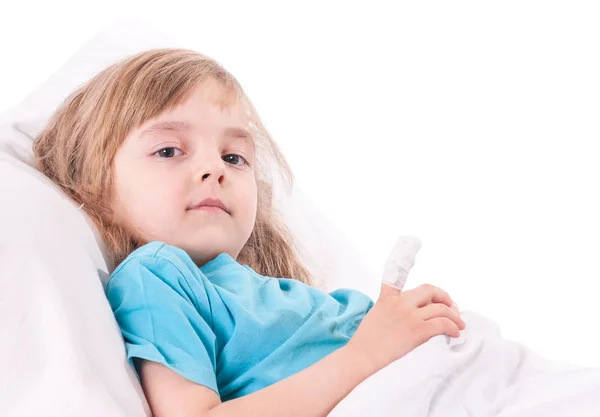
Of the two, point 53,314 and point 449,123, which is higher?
point 449,123

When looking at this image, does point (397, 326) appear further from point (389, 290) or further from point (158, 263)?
point (158, 263)

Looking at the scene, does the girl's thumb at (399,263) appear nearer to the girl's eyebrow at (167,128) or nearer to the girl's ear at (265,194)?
the girl's eyebrow at (167,128)

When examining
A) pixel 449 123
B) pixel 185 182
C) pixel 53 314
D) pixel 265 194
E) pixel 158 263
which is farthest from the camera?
pixel 449 123

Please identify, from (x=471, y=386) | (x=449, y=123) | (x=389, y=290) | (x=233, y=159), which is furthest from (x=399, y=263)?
(x=449, y=123)

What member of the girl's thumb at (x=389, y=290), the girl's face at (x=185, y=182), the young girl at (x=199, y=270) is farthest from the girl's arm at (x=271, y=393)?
the girl's face at (x=185, y=182)

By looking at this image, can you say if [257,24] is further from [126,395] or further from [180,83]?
[126,395]

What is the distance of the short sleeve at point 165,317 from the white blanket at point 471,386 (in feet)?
0.63

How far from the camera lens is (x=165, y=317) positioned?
43.3 inches

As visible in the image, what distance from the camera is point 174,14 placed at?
233cm

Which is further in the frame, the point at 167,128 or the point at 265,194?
the point at 265,194

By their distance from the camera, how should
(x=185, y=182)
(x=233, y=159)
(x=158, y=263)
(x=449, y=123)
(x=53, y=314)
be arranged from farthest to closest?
(x=449, y=123) → (x=233, y=159) → (x=185, y=182) → (x=158, y=263) → (x=53, y=314)

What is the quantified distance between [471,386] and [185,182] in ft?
1.70

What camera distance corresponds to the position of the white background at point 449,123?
2.23 m

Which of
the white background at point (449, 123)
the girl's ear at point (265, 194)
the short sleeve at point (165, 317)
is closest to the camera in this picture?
the short sleeve at point (165, 317)
